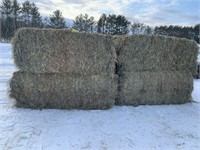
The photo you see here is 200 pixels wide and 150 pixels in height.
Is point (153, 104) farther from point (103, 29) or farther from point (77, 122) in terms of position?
point (103, 29)

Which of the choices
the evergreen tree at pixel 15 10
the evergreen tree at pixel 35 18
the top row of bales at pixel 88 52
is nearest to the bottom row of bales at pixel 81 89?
the top row of bales at pixel 88 52

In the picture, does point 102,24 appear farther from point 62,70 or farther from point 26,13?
→ point 62,70

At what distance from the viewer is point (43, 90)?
18.9 ft

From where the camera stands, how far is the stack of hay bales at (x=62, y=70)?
5.56 m

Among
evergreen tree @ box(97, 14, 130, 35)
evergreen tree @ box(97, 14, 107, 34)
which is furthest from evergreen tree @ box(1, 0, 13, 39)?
evergreen tree @ box(97, 14, 130, 35)

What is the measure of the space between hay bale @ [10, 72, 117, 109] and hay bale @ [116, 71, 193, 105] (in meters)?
0.43

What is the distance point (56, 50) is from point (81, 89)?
0.99 meters

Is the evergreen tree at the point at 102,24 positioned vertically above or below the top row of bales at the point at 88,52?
above

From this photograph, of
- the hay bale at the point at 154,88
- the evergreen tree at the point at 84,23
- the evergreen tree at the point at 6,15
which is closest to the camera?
the hay bale at the point at 154,88

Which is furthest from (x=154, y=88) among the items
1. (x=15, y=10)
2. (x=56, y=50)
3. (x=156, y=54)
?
(x=15, y=10)

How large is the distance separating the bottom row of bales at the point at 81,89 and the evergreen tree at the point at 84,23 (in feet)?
86.9

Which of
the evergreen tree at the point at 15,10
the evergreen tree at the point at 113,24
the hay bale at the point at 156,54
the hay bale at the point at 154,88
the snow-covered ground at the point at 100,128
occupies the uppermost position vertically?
the evergreen tree at the point at 15,10

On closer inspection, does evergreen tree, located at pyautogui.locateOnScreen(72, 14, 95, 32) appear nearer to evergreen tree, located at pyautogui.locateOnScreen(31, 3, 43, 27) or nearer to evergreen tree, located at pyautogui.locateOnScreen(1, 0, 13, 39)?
evergreen tree, located at pyautogui.locateOnScreen(31, 3, 43, 27)

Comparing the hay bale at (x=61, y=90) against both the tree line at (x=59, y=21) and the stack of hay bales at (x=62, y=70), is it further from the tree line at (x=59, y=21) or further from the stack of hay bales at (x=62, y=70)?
the tree line at (x=59, y=21)
